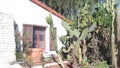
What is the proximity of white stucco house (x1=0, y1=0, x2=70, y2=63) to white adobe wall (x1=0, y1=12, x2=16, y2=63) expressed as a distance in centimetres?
112

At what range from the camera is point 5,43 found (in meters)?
14.2

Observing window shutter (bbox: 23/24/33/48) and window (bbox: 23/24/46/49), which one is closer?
window shutter (bbox: 23/24/33/48)

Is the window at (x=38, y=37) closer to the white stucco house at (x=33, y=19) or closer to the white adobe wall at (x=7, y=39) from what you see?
the white stucco house at (x=33, y=19)

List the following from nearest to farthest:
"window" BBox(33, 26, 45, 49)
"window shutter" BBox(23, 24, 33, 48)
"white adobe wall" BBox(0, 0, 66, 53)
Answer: "window shutter" BBox(23, 24, 33, 48)
"white adobe wall" BBox(0, 0, 66, 53)
"window" BBox(33, 26, 45, 49)

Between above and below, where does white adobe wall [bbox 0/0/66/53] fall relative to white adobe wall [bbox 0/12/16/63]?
above

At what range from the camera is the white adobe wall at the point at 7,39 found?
1402 cm

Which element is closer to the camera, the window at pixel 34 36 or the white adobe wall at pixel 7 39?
the white adobe wall at pixel 7 39

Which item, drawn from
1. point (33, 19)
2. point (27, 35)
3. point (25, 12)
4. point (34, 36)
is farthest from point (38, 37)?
point (27, 35)

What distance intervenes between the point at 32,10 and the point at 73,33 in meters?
6.10

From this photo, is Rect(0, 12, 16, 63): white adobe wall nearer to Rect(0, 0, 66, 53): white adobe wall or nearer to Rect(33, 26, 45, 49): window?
Rect(0, 0, 66, 53): white adobe wall

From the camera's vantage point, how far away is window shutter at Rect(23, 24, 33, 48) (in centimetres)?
1633

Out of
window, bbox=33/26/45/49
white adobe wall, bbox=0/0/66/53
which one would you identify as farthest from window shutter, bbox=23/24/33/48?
window, bbox=33/26/45/49

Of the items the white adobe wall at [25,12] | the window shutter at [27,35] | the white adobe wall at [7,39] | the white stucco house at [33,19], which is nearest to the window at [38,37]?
the white stucco house at [33,19]

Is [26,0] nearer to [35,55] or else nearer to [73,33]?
[35,55]
